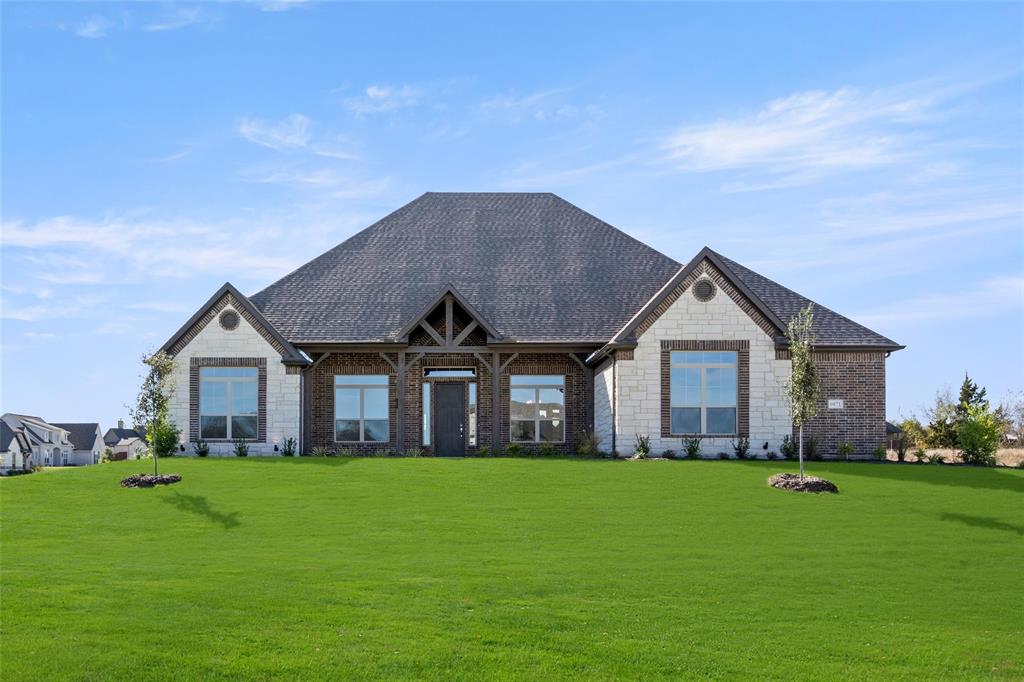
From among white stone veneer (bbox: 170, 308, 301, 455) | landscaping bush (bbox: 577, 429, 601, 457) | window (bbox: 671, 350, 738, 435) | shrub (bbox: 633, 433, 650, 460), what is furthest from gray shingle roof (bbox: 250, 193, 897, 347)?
shrub (bbox: 633, 433, 650, 460)

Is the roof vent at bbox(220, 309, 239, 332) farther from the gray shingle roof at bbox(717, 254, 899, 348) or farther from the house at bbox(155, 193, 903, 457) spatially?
the gray shingle roof at bbox(717, 254, 899, 348)

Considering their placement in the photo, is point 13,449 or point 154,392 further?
point 13,449

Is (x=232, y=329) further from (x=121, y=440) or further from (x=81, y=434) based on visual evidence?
(x=121, y=440)

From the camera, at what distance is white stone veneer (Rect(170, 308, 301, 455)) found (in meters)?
32.0

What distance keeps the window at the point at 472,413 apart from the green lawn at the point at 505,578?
8.68 metres

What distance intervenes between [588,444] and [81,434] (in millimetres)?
90391

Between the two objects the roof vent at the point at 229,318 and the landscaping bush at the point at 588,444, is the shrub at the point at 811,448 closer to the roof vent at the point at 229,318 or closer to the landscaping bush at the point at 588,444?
the landscaping bush at the point at 588,444

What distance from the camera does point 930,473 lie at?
90.6 feet

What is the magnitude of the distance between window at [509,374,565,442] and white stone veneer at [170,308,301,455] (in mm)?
7269

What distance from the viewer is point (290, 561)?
16.8 metres

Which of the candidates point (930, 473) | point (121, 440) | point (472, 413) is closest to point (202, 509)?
point (472, 413)

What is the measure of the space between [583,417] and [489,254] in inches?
310

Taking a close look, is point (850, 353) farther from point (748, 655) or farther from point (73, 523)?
point (73, 523)

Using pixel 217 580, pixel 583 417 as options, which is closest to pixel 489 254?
pixel 583 417
